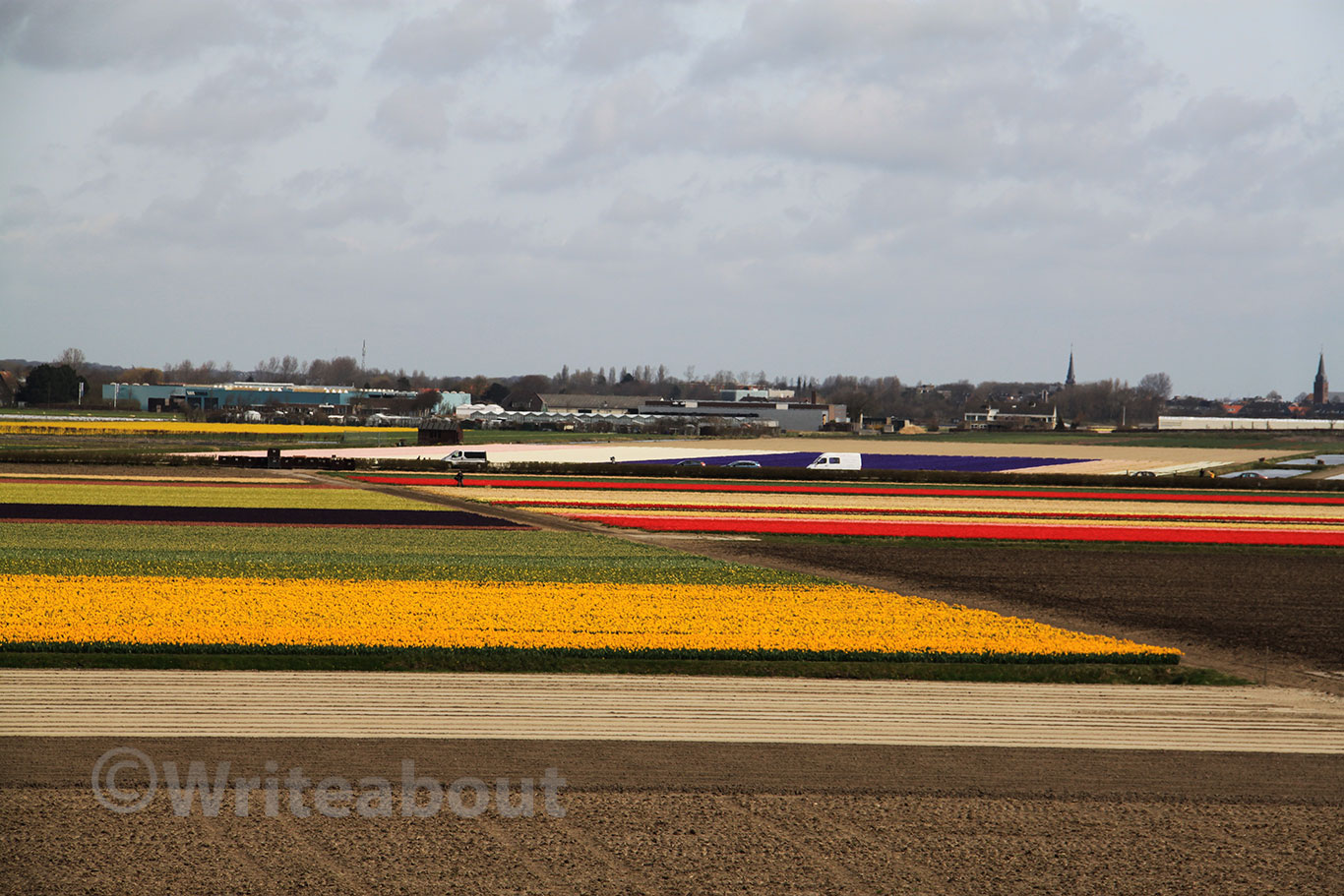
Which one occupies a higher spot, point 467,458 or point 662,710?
point 467,458

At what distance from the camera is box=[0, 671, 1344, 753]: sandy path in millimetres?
17547

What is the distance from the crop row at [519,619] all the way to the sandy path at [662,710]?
191 centimetres

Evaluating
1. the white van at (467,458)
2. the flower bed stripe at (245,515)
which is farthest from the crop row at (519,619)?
the white van at (467,458)

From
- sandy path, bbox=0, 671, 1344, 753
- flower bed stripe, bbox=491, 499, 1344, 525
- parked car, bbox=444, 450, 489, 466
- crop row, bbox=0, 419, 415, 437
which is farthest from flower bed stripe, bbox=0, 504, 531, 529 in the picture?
crop row, bbox=0, 419, 415, 437

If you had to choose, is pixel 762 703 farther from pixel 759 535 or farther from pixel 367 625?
pixel 759 535

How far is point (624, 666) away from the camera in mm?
22188

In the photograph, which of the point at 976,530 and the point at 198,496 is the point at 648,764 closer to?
the point at 976,530

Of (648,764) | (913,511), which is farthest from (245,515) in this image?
(648,764)

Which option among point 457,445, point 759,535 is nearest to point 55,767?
point 759,535

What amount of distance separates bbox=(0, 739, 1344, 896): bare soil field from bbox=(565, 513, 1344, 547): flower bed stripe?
30350mm

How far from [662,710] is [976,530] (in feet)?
108

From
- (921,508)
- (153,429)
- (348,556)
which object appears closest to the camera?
(348,556)

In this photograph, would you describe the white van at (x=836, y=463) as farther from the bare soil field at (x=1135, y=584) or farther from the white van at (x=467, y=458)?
the bare soil field at (x=1135, y=584)

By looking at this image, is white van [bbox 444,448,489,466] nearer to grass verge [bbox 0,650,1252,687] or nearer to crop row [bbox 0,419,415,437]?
crop row [bbox 0,419,415,437]
